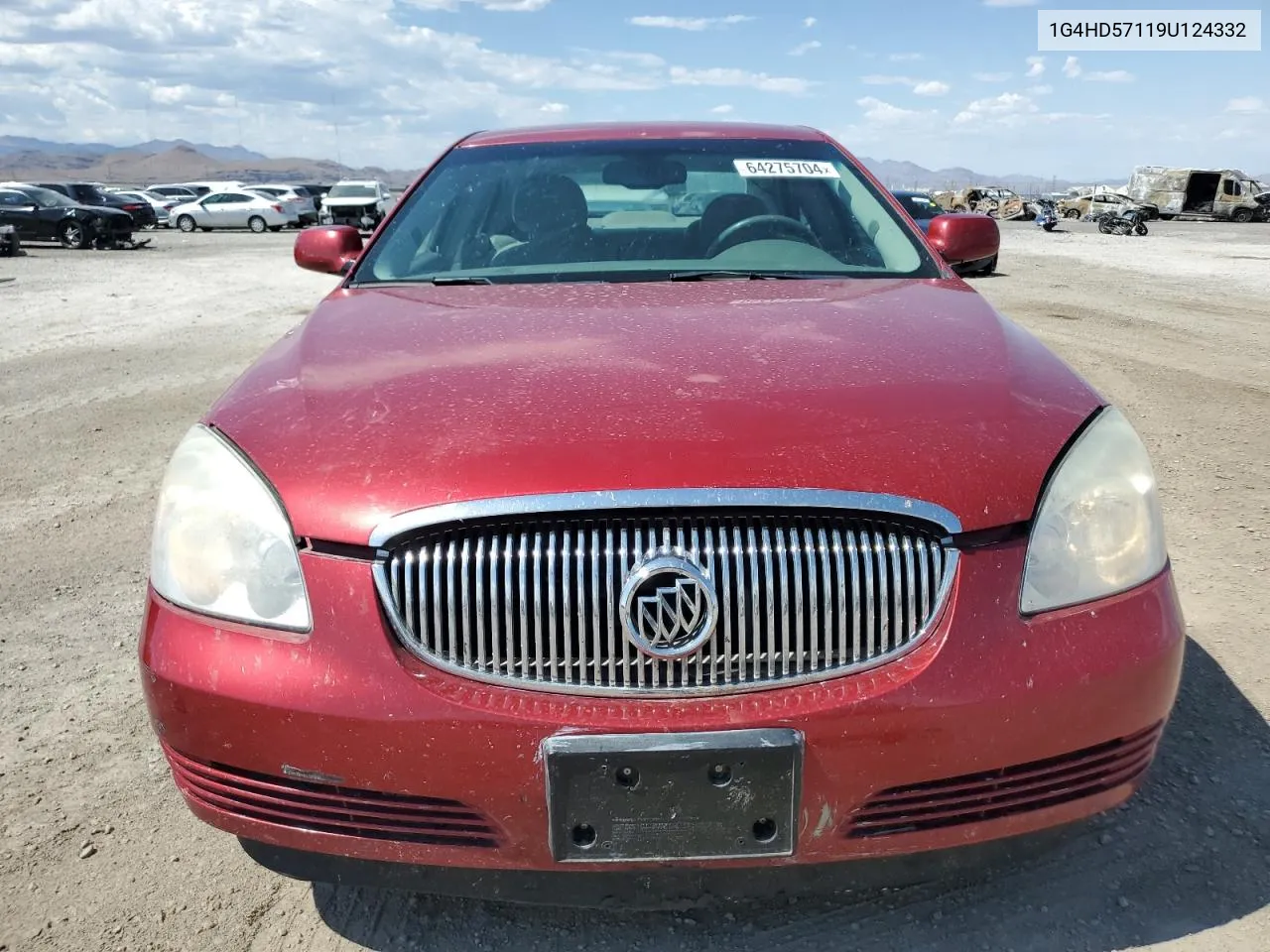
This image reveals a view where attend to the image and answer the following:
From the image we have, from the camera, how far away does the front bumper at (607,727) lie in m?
1.56

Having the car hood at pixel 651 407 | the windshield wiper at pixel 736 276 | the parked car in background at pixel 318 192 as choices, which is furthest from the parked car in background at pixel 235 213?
the car hood at pixel 651 407

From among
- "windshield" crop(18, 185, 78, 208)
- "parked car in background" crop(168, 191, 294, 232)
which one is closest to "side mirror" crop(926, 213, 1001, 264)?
"windshield" crop(18, 185, 78, 208)

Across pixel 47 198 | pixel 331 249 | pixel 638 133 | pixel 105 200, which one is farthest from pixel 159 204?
pixel 638 133

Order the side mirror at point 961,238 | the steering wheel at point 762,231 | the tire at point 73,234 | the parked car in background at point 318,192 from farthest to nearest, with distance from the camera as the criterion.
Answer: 1. the parked car in background at point 318,192
2. the tire at point 73,234
3. the side mirror at point 961,238
4. the steering wheel at point 762,231

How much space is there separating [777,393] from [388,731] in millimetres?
863

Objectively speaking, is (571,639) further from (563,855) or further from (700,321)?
(700,321)

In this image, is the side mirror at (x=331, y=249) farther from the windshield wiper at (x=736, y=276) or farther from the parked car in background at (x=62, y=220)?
the parked car in background at (x=62, y=220)

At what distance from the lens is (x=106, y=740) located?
8.89 feet

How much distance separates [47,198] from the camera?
26.4 metres

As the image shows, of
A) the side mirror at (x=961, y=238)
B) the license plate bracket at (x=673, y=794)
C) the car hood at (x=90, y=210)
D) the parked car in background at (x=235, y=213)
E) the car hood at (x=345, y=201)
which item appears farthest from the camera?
the parked car in background at (x=235, y=213)

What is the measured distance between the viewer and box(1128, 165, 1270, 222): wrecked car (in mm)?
44562

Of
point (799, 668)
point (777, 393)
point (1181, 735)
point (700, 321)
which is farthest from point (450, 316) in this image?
point (1181, 735)

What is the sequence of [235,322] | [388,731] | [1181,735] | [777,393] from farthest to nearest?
[235,322], [1181,735], [777,393], [388,731]

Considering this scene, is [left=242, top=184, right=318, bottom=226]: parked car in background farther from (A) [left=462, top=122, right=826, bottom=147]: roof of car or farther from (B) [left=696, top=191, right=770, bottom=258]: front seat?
(B) [left=696, top=191, right=770, bottom=258]: front seat
